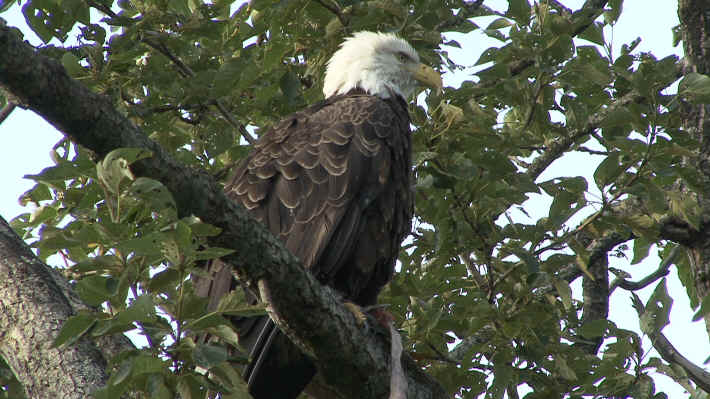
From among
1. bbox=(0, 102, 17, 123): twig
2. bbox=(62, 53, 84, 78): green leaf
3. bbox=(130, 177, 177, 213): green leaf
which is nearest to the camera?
bbox=(130, 177, 177, 213): green leaf

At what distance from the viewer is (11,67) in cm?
252

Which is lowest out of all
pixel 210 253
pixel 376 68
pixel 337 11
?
pixel 210 253

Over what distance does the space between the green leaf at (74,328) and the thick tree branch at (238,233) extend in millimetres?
468

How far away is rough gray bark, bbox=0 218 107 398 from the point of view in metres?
3.29

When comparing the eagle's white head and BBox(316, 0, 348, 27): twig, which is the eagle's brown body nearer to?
Answer: BBox(316, 0, 348, 27): twig

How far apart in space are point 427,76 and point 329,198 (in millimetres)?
1603

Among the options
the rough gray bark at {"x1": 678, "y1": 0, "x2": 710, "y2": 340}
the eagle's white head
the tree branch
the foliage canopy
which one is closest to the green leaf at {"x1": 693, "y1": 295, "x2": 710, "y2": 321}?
the foliage canopy

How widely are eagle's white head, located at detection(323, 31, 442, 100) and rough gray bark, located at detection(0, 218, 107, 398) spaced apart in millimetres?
2852

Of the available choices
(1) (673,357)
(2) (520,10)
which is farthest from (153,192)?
(1) (673,357)

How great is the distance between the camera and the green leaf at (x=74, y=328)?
2.65m

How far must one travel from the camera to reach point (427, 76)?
585cm

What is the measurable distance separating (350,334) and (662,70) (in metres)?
1.97

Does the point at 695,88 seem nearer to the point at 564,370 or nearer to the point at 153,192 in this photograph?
the point at 564,370

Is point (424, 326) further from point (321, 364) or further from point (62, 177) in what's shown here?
point (62, 177)
